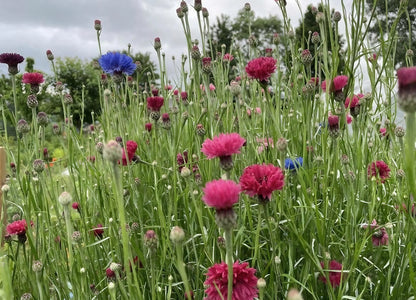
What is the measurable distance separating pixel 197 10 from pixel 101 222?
81cm

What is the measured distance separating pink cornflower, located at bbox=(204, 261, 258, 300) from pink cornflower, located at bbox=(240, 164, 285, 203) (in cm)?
14

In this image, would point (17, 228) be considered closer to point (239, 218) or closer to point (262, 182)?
point (239, 218)

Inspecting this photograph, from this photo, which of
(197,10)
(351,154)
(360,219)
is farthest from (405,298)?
(197,10)

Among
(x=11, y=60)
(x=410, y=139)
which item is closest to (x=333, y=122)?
(x=410, y=139)

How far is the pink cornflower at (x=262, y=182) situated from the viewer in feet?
2.55

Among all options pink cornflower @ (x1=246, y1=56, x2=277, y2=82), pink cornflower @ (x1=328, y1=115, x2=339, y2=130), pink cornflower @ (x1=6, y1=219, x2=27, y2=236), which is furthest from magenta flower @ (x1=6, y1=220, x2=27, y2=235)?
pink cornflower @ (x1=328, y1=115, x2=339, y2=130)

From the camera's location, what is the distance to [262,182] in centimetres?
79

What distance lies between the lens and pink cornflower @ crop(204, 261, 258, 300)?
2.51ft

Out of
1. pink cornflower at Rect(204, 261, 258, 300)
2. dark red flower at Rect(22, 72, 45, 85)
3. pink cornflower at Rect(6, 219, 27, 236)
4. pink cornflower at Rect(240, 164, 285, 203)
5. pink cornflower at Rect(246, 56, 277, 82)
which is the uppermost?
dark red flower at Rect(22, 72, 45, 85)

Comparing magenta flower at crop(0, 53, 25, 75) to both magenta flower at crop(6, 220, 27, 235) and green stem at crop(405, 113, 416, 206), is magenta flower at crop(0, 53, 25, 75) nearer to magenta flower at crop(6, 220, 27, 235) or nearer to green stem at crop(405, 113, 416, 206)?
magenta flower at crop(6, 220, 27, 235)

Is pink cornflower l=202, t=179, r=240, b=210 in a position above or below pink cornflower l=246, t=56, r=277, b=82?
below

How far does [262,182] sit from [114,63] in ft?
2.26

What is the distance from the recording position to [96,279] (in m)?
1.20

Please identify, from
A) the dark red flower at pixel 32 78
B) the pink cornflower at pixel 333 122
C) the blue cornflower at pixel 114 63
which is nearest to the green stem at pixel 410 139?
the pink cornflower at pixel 333 122
